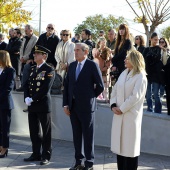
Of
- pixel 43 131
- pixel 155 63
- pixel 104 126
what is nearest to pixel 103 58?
pixel 155 63

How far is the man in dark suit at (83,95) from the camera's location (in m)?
6.68

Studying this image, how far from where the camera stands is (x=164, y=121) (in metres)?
8.36

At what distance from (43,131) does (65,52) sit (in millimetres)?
3246

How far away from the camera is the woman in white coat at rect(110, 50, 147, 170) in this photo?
592 cm

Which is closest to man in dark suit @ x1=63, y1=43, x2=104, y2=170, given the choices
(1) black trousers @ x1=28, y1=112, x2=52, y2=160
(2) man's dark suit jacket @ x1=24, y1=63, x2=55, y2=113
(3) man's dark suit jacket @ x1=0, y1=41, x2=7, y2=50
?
(2) man's dark suit jacket @ x1=24, y1=63, x2=55, y2=113

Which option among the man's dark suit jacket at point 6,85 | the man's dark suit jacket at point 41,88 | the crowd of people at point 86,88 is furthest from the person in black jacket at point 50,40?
the man's dark suit jacket at point 41,88

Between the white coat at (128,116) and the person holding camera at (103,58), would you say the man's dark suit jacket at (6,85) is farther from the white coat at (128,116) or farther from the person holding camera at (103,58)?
the person holding camera at (103,58)

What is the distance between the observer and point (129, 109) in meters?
5.98

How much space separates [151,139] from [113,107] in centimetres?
266

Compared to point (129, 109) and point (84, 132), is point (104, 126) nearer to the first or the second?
point (84, 132)

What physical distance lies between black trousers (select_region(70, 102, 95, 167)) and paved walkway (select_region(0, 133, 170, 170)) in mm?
413

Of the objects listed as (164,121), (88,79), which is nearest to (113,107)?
(88,79)

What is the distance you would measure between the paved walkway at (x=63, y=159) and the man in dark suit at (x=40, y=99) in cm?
22

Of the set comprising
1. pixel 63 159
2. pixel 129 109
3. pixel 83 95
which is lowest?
pixel 63 159
